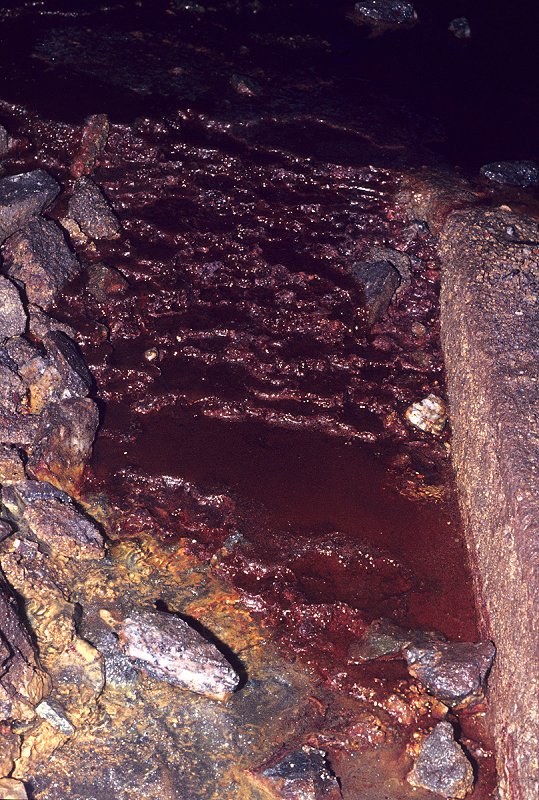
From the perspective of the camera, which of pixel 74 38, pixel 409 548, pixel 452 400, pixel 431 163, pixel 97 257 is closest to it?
pixel 409 548

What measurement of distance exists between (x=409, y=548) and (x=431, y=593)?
25 centimetres

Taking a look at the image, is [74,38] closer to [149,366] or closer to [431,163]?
[431,163]

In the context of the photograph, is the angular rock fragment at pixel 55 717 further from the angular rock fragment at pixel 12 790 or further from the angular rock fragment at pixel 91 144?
the angular rock fragment at pixel 91 144

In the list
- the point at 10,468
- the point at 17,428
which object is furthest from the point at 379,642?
the point at 17,428

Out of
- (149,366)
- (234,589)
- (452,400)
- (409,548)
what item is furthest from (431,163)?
(234,589)

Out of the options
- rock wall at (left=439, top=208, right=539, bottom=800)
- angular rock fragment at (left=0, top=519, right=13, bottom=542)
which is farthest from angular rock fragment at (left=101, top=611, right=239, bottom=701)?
rock wall at (left=439, top=208, right=539, bottom=800)

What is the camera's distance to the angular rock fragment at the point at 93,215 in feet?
17.3

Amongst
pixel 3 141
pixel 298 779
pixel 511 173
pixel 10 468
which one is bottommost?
pixel 298 779

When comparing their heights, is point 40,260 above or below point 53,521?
above

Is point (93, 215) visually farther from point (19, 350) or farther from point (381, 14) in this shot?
point (381, 14)

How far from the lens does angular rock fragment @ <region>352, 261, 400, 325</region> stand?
199 inches

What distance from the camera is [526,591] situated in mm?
3156

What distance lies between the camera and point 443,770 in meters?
3.12

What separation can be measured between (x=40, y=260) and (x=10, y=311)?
522mm
